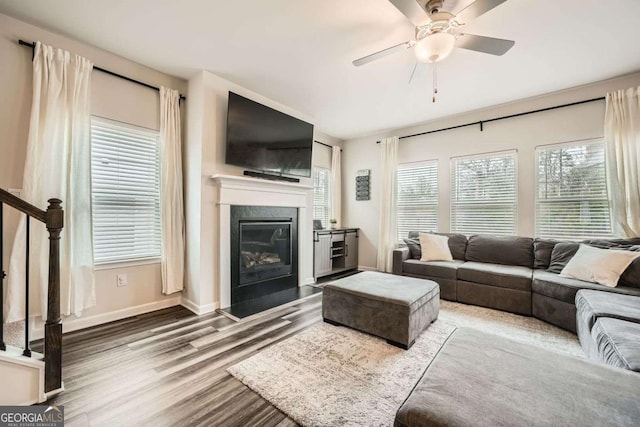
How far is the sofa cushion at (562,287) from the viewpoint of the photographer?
2.41 metres

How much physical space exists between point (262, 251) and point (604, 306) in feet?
11.3

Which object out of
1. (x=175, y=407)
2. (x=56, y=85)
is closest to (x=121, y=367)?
(x=175, y=407)

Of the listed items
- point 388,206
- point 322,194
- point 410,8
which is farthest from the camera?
point 322,194

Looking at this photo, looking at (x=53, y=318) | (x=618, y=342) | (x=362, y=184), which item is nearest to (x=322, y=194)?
(x=362, y=184)

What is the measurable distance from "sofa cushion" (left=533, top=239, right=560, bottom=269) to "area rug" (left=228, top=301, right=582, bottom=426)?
0.83m

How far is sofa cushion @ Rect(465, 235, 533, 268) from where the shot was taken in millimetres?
3402

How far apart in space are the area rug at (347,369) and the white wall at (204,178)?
4.19 feet

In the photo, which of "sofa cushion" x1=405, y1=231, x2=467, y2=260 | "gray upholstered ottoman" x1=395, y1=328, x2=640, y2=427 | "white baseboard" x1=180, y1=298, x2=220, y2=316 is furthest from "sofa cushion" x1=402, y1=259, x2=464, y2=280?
"white baseboard" x1=180, y1=298, x2=220, y2=316

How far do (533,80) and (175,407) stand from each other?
4.70m

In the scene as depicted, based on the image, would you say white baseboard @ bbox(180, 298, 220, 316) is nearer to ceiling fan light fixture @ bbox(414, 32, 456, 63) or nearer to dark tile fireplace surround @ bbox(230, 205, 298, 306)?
dark tile fireplace surround @ bbox(230, 205, 298, 306)

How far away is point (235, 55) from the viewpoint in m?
2.67

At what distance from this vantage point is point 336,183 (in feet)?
17.8

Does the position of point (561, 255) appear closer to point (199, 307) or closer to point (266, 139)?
point (266, 139)

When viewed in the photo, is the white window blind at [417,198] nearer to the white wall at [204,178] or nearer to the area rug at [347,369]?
the area rug at [347,369]
